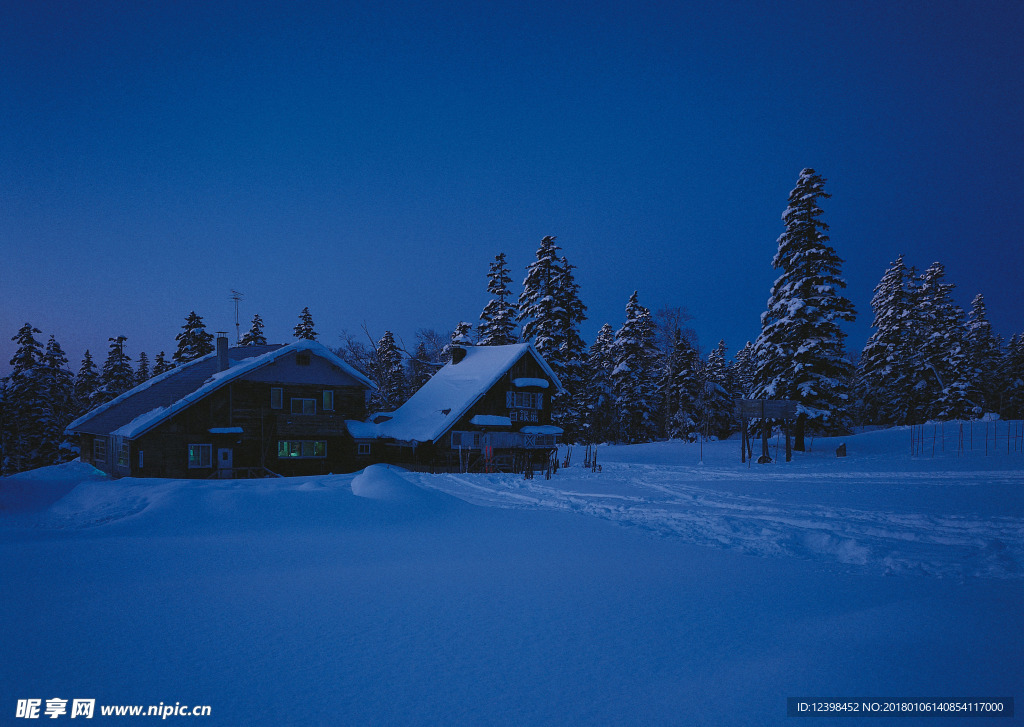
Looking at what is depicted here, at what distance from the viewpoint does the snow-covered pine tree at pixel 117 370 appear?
164 feet

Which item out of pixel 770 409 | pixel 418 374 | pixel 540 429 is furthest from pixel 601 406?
pixel 770 409

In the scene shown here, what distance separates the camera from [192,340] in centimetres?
5088

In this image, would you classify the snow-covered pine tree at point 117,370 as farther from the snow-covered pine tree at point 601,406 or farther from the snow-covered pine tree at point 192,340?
the snow-covered pine tree at point 601,406

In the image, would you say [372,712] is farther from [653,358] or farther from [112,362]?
[112,362]

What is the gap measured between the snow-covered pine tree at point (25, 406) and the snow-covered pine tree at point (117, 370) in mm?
6698

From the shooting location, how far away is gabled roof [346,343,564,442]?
32219mm

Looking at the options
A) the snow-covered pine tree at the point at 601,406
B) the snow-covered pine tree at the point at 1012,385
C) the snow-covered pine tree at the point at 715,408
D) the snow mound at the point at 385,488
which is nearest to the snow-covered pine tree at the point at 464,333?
the snow-covered pine tree at the point at 601,406

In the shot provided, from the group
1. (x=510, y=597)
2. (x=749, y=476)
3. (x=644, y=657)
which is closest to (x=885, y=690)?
(x=644, y=657)

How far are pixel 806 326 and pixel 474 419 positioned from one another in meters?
20.8

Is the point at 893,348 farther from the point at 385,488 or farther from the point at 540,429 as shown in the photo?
the point at 385,488

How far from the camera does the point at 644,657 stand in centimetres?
523

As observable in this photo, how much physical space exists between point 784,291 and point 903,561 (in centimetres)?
2778

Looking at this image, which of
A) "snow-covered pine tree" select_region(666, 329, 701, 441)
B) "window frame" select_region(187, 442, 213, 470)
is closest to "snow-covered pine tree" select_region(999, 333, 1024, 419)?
"snow-covered pine tree" select_region(666, 329, 701, 441)

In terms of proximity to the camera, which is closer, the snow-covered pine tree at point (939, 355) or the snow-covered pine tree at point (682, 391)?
the snow-covered pine tree at point (939, 355)
